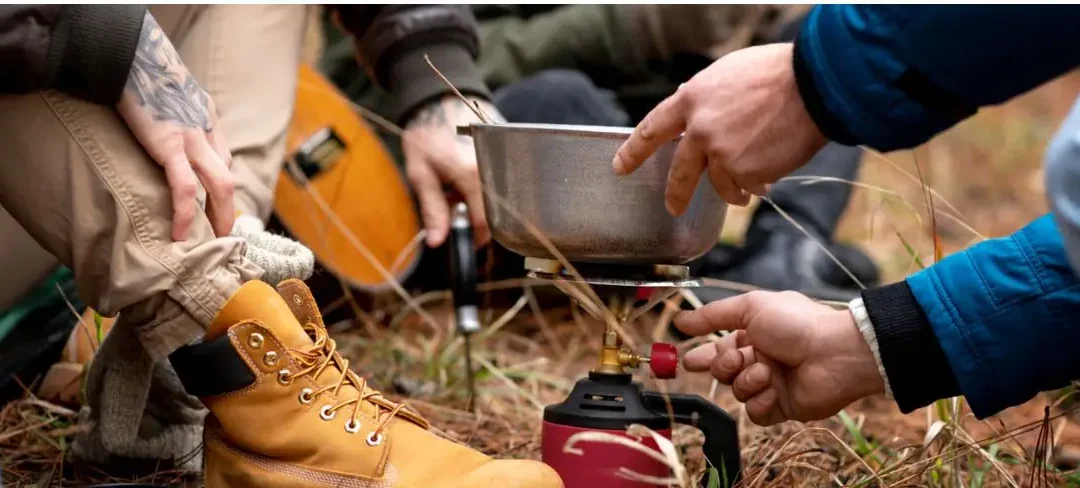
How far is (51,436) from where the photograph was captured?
1.60 metres

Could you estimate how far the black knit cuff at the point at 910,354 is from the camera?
1.29 metres

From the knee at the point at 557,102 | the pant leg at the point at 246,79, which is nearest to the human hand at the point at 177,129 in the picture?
the pant leg at the point at 246,79

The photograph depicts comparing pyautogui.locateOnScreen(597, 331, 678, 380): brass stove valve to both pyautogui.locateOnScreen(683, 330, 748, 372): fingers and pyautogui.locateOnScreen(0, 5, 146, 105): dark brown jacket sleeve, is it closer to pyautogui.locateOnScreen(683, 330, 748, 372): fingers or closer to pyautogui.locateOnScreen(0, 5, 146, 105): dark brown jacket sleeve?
pyautogui.locateOnScreen(683, 330, 748, 372): fingers

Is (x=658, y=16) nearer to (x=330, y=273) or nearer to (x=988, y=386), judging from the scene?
(x=330, y=273)

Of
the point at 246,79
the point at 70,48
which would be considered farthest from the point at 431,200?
the point at 70,48

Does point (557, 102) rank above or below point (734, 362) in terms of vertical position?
below

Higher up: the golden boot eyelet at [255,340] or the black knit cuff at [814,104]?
the black knit cuff at [814,104]

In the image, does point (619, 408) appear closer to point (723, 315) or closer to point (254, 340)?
point (723, 315)

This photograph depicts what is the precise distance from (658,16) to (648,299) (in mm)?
1572

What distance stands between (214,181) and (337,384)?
0.27 metres

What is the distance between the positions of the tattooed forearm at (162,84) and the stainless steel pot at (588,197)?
327 millimetres

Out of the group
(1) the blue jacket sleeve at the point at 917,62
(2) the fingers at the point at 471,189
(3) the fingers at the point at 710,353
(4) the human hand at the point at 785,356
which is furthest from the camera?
(2) the fingers at the point at 471,189

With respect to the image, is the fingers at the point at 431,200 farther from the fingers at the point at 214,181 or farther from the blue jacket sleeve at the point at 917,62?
the blue jacket sleeve at the point at 917,62

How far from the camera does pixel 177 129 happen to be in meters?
1.32
